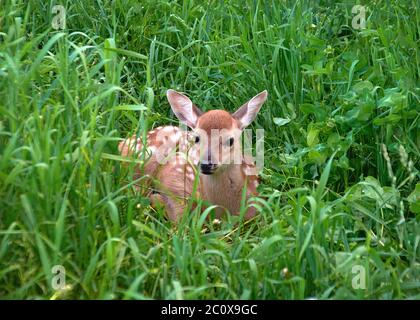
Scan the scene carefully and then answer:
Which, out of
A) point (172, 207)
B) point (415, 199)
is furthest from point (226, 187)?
point (415, 199)

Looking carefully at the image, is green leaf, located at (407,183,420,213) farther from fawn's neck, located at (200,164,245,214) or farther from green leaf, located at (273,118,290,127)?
fawn's neck, located at (200,164,245,214)

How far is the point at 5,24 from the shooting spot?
19.5 feet

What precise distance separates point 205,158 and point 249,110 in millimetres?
502

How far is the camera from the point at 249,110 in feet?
21.4

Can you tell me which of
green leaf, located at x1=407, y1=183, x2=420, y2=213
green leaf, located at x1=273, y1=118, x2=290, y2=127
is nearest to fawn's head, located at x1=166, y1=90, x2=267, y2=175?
green leaf, located at x1=273, y1=118, x2=290, y2=127

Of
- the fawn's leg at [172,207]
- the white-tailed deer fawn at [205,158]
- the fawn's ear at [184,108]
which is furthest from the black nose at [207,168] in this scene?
the fawn's ear at [184,108]

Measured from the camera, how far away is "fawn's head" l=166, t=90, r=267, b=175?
6263mm

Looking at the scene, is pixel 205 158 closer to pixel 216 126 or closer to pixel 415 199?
pixel 216 126

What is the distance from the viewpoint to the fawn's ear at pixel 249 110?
648cm

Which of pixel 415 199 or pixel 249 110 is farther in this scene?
pixel 249 110

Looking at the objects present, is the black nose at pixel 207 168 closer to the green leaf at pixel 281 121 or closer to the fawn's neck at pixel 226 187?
the fawn's neck at pixel 226 187

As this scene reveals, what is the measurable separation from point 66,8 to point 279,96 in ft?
5.46
